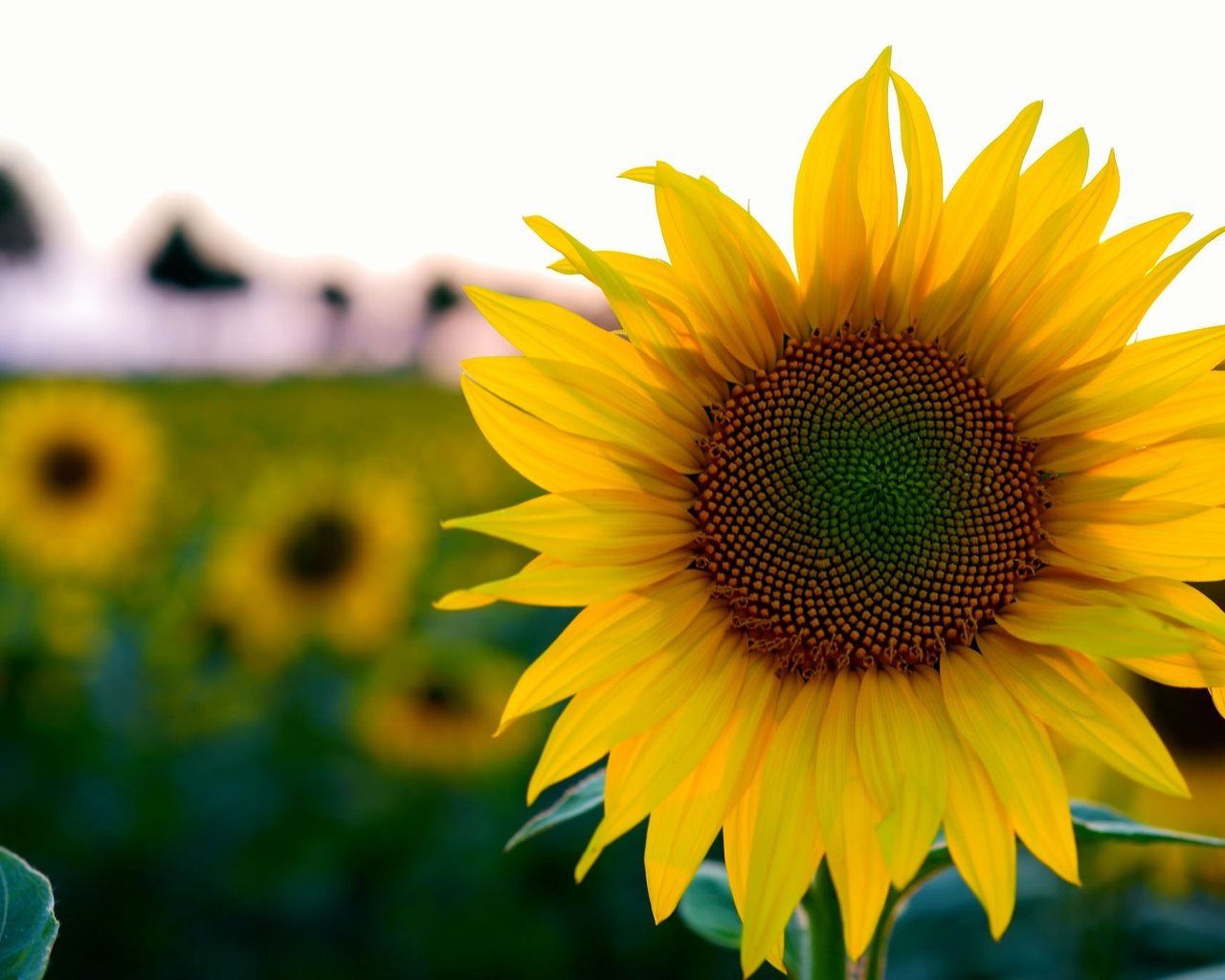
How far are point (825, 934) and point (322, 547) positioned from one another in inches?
185

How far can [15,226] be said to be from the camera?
43500mm

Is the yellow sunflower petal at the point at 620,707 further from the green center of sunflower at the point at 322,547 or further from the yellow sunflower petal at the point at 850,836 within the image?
the green center of sunflower at the point at 322,547

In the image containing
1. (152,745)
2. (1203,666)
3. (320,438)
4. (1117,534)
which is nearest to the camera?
(1203,666)

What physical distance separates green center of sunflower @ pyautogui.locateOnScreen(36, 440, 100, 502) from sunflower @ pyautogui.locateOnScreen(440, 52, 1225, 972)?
5.91m

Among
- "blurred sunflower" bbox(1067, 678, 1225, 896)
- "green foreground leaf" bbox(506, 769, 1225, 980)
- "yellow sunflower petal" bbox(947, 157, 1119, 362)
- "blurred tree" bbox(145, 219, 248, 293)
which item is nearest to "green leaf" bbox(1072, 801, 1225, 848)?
"green foreground leaf" bbox(506, 769, 1225, 980)

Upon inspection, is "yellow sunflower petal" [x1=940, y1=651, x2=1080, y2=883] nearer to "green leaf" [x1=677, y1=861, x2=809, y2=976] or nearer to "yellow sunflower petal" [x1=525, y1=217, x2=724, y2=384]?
"green leaf" [x1=677, y1=861, x2=809, y2=976]

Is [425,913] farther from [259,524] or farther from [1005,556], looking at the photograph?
[1005,556]

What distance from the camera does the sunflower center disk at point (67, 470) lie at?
6770mm

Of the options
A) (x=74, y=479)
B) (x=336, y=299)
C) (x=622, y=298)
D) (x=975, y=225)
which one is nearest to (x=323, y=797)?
(x=74, y=479)

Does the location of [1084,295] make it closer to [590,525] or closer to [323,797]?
[590,525]

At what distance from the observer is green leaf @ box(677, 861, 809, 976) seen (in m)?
1.73

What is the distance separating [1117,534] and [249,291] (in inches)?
1707

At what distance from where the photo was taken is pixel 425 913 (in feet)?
15.3

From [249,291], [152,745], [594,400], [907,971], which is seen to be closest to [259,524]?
[152,745]
